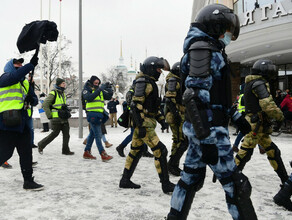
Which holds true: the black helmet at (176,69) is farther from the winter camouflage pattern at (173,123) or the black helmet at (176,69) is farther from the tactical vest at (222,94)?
the tactical vest at (222,94)

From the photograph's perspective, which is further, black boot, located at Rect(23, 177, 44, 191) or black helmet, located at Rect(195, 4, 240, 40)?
black boot, located at Rect(23, 177, 44, 191)

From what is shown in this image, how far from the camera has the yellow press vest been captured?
385cm

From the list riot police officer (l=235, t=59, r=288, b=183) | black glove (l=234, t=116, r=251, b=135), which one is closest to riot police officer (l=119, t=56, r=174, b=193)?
riot police officer (l=235, t=59, r=288, b=183)

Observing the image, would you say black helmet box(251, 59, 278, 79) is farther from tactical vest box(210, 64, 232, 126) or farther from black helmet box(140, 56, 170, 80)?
tactical vest box(210, 64, 232, 126)

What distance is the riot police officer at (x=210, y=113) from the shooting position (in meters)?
2.13

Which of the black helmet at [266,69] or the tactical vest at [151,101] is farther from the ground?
the black helmet at [266,69]

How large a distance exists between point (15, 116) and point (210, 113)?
2.72m

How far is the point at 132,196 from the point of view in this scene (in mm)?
3680

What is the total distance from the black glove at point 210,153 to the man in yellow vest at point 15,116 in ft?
8.74

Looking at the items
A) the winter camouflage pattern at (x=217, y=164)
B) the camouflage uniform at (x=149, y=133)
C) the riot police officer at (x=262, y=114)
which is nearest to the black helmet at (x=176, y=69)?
the camouflage uniform at (x=149, y=133)

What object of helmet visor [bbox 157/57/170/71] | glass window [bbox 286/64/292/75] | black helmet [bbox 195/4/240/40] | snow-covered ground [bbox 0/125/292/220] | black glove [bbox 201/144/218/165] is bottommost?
snow-covered ground [bbox 0/125/292/220]

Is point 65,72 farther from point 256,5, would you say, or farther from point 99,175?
point 99,175

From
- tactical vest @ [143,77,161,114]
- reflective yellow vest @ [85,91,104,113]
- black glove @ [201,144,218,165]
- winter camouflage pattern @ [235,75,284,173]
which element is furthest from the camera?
reflective yellow vest @ [85,91,104,113]

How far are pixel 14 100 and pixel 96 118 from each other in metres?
2.34
